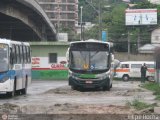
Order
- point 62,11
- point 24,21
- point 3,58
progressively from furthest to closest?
1. point 62,11
2. point 24,21
3. point 3,58

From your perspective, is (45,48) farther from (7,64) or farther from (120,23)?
(120,23)

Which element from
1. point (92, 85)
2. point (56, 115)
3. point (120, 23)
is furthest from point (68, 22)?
point (56, 115)

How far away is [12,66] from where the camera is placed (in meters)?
27.1

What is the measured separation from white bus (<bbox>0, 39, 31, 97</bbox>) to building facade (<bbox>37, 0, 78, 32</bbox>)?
134 metres

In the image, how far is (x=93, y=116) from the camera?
604 inches

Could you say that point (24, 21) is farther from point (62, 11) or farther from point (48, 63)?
point (62, 11)

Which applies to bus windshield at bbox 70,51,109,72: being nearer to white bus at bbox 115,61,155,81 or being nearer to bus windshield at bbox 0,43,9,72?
bus windshield at bbox 0,43,9,72

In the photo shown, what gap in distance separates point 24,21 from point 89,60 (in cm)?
2161

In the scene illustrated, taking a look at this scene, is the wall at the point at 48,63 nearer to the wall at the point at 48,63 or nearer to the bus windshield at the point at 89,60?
the wall at the point at 48,63

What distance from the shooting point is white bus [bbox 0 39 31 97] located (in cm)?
2638

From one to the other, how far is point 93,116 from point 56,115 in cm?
89

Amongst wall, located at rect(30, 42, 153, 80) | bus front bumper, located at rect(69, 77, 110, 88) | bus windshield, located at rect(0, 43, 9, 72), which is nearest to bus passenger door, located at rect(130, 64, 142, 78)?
wall, located at rect(30, 42, 153, 80)

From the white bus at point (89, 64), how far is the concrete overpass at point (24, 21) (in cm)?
1212

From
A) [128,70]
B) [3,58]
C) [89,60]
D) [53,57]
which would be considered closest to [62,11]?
[128,70]
